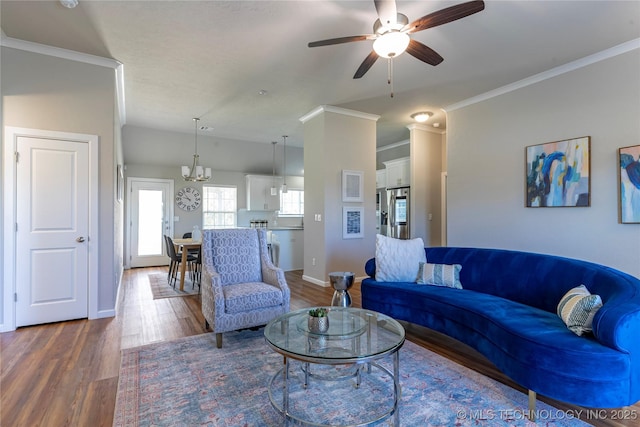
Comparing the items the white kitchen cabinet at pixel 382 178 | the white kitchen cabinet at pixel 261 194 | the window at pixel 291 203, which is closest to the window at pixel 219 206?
the white kitchen cabinet at pixel 261 194

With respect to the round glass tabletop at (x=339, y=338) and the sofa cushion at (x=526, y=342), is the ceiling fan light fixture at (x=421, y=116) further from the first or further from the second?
the round glass tabletop at (x=339, y=338)

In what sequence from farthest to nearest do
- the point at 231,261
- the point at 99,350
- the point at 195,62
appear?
the point at 195,62 < the point at 231,261 < the point at 99,350

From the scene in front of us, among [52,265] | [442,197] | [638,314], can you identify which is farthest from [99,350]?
[442,197]

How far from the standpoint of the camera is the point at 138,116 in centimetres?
552

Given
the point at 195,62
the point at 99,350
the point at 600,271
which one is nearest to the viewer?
the point at 600,271

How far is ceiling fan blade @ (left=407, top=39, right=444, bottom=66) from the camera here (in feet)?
8.20

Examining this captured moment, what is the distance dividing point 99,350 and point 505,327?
323 cm

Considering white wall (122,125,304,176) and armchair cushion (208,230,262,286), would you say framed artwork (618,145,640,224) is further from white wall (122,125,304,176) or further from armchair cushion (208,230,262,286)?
white wall (122,125,304,176)

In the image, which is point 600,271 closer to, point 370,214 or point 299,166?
point 370,214

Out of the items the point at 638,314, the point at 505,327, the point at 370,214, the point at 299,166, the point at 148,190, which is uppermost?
the point at 299,166

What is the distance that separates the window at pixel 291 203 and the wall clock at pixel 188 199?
2190mm

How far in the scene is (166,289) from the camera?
4.96 m

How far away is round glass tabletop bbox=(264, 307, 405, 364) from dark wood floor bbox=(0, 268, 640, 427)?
3.12ft

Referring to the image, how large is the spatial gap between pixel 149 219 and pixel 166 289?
9.85 feet
